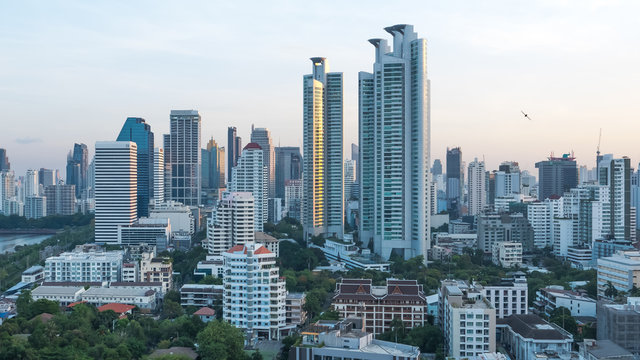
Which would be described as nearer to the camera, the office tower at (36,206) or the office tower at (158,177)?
the office tower at (158,177)

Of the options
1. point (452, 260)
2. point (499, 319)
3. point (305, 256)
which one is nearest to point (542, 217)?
point (452, 260)

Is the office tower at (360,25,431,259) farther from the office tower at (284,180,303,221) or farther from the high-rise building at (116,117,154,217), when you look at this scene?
the high-rise building at (116,117,154,217)

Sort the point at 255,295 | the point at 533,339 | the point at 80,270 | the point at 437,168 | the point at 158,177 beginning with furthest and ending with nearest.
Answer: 1. the point at 437,168
2. the point at 158,177
3. the point at 80,270
4. the point at 255,295
5. the point at 533,339

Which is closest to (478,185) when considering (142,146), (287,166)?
(287,166)

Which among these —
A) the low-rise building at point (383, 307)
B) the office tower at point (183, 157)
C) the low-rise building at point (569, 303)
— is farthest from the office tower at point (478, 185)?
the low-rise building at point (383, 307)

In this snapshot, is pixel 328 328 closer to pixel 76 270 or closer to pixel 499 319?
pixel 499 319

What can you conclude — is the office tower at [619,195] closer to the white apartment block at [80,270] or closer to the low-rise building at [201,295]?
the low-rise building at [201,295]

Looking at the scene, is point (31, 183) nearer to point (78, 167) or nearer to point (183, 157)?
point (78, 167)
